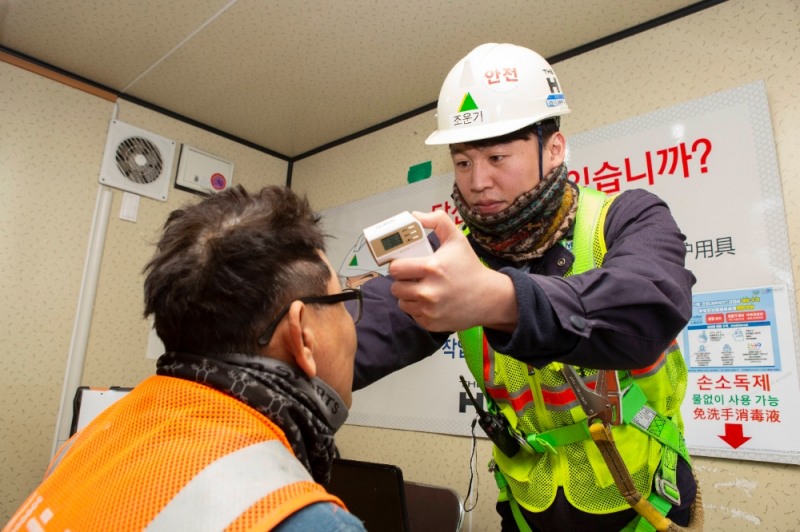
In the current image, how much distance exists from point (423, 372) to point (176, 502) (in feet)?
6.55

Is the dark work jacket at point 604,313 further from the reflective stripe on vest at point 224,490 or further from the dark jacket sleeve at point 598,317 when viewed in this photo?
the reflective stripe on vest at point 224,490

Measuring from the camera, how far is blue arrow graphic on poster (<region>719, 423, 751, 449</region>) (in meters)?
1.59

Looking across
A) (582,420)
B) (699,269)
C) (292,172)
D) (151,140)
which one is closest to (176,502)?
(582,420)

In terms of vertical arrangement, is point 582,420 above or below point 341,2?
below

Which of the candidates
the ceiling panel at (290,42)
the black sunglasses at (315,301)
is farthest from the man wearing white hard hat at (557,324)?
the ceiling panel at (290,42)

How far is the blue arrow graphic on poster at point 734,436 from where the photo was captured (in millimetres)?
1588

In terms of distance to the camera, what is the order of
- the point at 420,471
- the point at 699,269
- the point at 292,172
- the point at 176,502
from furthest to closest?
the point at 292,172 → the point at 420,471 → the point at 699,269 → the point at 176,502

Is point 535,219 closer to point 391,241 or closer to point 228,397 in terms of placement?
point 391,241

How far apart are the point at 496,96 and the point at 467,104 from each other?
0.07 metres

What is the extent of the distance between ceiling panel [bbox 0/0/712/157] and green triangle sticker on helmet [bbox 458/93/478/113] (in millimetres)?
855

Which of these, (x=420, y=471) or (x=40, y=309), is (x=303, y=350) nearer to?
(x=420, y=471)

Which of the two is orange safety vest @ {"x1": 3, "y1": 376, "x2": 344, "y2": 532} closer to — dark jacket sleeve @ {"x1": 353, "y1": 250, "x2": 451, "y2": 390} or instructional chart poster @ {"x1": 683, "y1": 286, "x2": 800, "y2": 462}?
dark jacket sleeve @ {"x1": 353, "y1": 250, "x2": 451, "y2": 390}

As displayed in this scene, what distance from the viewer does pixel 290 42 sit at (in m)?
2.26

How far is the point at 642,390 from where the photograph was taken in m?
1.07
